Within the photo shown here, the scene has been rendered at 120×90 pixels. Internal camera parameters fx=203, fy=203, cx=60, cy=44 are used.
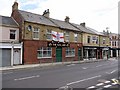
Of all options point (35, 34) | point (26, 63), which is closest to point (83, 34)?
point (35, 34)

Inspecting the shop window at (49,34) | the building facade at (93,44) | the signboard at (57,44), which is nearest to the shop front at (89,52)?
the building facade at (93,44)

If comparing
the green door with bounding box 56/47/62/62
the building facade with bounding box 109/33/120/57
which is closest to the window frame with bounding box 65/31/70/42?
the green door with bounding box 56/47/62/62

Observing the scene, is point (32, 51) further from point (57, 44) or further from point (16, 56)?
point (57, 44)

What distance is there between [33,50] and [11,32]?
4.28m

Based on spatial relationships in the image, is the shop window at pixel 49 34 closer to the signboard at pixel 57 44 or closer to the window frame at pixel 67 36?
the signboard at pixel 57 44

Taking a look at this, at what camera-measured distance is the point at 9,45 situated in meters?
27.4

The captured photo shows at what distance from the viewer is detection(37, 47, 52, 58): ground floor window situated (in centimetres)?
3228

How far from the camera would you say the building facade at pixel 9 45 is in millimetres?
27344

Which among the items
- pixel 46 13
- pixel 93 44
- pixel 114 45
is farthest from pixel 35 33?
pixel 114 45

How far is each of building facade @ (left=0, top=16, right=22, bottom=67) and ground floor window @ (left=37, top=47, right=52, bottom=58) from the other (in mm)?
3850

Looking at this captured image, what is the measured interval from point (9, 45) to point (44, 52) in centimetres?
729

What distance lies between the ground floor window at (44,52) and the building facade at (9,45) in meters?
3.85

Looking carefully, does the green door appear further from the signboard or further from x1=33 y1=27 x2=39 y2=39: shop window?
x1=33 y1=27 x2=39 y2=39: shop window

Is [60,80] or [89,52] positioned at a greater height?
[89,52]
